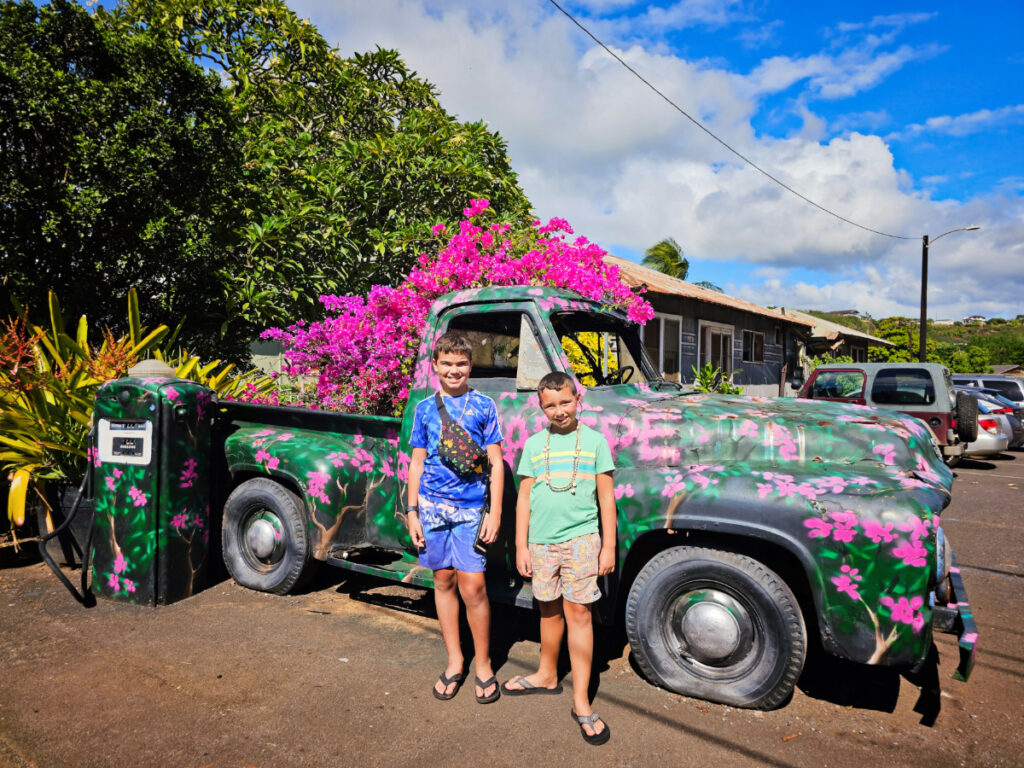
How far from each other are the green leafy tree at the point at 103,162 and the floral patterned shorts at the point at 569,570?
6.01m

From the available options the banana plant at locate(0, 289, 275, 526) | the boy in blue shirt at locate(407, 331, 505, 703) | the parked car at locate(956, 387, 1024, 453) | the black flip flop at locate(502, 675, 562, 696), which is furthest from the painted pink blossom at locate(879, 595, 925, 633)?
the parked car at locate(956, 387, 1024, 453)

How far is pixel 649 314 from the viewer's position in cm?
598

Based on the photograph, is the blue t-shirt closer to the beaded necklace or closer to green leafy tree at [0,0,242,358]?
the beaded necklace

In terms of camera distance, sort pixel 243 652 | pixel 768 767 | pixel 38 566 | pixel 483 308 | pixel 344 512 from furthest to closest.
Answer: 1. pixel 38 566
2. pixel 344 512
3. pixel 483 308
4. pixel 243 652
5. pixel 768 767

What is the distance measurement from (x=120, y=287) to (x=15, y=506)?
350cm

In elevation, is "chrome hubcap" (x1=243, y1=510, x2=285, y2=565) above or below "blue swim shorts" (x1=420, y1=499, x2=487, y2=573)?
below

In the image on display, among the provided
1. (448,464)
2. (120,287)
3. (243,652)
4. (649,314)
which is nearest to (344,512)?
(243,652)

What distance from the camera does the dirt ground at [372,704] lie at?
280 centimetres

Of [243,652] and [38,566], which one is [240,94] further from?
[243,652]

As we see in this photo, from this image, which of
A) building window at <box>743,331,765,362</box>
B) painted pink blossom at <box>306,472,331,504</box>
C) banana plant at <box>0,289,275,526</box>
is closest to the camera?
painted pink blossom at <box>306,472,331,504</box>

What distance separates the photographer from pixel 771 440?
3352mm

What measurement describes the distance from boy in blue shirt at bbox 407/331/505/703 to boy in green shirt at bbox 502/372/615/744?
0.21 meters

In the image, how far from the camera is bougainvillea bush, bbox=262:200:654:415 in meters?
6.03

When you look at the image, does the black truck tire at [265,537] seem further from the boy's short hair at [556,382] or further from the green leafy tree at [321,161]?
the green leafy tree at [321,161]
